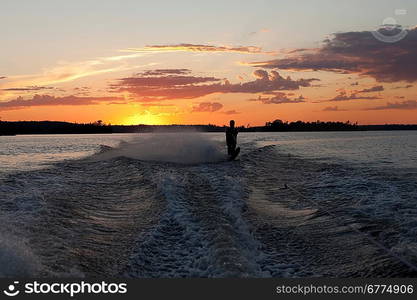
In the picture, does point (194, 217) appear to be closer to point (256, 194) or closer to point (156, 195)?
point (156, 195)

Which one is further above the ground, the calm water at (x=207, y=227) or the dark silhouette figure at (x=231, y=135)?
the dark silhouette figure at (x=231, y=135)

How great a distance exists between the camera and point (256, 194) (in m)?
15.1

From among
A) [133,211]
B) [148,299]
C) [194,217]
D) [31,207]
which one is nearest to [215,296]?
[148,299]

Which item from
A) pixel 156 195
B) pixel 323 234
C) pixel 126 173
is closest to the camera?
pixel 323 234

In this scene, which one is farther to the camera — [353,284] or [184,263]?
[184,263]

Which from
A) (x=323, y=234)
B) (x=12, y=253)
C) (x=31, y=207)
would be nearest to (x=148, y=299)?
(x=12, y=253)

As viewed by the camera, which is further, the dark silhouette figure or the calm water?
the dark silhouette figure

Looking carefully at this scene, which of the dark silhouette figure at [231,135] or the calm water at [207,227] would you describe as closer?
the calm water at [207,227]

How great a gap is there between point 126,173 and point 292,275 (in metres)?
15.5

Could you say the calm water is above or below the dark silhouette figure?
below

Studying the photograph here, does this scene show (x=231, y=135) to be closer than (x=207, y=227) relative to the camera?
No

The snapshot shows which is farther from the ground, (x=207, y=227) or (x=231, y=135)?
(x=231, y=135)

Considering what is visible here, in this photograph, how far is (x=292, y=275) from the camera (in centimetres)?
691

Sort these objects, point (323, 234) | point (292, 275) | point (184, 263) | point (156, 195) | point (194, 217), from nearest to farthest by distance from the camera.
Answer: point (292, 275) < point (184, 263) < point (323, 234) < point (194, 217) < point (156, 195)
